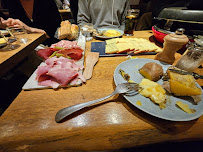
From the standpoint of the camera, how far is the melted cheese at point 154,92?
20.4 inches

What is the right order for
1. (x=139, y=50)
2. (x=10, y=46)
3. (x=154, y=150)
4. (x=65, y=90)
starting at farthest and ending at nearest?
(x=10, y=46), (x=139, y=50), (x=154, y=150), (x=65, y=90)

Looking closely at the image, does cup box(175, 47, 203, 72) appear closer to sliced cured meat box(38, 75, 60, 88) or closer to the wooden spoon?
the wooden spoon

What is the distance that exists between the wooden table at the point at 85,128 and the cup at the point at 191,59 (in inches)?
17.2

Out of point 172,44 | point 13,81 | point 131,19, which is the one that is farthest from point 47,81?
point 13,81

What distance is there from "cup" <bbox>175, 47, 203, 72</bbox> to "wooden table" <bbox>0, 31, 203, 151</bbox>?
437 millimetres

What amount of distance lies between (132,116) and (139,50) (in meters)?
0.80

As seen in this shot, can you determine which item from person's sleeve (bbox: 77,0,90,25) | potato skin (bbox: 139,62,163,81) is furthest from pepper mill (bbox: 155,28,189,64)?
person's sleeve (bbox: 77,0,90,25)

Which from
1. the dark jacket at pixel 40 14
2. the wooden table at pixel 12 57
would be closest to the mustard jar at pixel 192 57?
the wooden table at pixel 12 57

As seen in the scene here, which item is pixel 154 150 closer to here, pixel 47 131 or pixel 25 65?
pixel 47 131

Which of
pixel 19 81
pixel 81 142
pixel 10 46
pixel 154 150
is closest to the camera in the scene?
pixel 81 142

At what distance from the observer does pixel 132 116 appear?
52 cm

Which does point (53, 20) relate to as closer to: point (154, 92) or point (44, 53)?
point (44, 53)

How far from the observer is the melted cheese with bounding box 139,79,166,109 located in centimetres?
52

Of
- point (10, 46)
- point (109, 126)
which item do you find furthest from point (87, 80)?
point (10, 46)
